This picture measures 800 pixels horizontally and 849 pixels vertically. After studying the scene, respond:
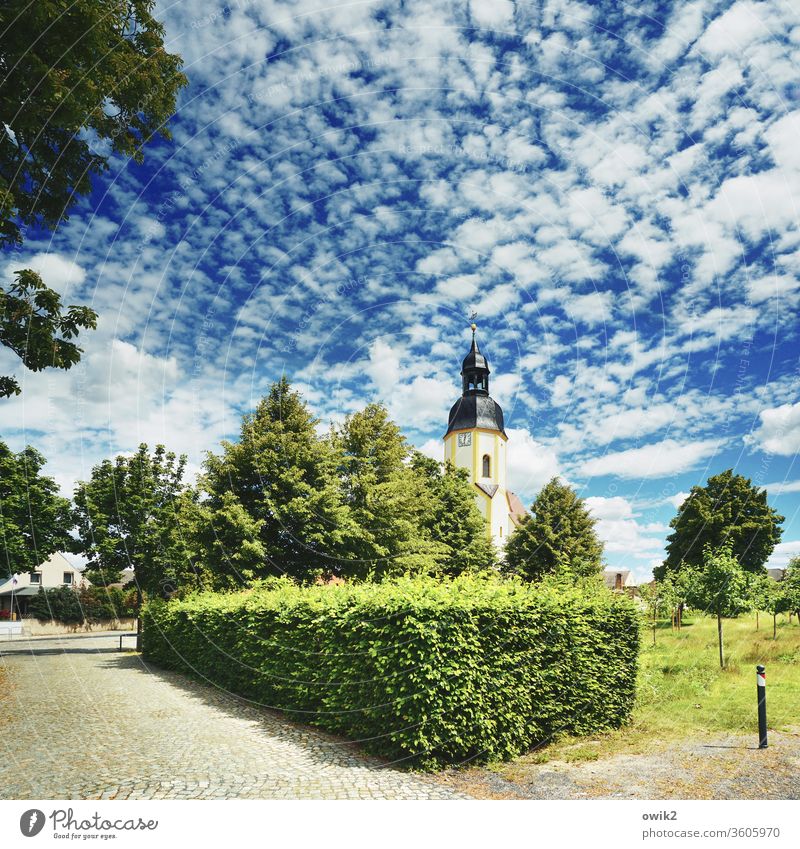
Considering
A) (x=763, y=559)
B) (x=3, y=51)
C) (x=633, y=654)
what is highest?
(x=3, y=51)

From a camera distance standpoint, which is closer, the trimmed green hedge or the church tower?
the trimmed green hedge

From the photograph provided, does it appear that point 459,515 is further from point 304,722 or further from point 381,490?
point 304,722

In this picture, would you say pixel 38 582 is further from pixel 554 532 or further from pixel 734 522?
pixel 734 522

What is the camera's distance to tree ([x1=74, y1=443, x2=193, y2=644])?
80.8 feet

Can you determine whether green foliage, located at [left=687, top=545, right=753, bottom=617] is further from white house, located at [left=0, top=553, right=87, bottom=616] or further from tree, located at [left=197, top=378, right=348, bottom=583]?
white house, located at [left=0, top=553, right=87, bottom=616]

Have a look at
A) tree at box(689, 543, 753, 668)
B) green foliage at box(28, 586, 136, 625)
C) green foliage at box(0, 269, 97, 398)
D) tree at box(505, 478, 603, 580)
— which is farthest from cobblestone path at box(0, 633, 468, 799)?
green foliage at box(28, 586, 136, 625)

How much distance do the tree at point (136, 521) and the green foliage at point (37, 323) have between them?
1439cm

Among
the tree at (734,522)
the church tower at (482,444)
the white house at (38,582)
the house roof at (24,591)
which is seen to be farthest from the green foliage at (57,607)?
the tree at (734,522)

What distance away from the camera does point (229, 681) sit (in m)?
13.4

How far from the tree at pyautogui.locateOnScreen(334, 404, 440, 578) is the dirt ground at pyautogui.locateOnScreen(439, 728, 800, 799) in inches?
576

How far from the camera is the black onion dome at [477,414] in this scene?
184 ft

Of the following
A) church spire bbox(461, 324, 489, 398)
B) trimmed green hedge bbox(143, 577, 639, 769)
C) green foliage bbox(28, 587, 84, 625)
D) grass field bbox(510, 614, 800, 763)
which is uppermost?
church spire bbox(461, 324, 489, 398)

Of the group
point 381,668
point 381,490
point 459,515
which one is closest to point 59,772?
point 381,668

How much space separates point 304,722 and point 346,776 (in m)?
3.43
